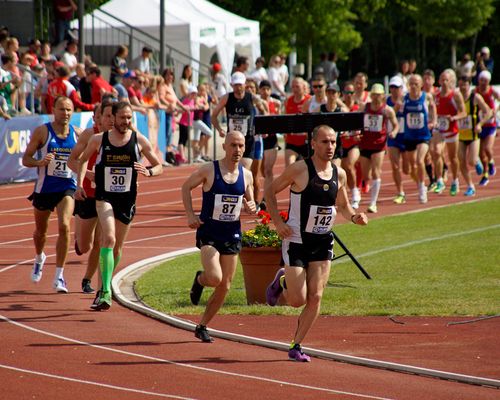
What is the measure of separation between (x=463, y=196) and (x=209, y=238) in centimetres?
1358

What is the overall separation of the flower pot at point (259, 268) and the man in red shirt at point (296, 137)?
738 cm

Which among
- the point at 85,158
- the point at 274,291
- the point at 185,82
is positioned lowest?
the point at 274,291

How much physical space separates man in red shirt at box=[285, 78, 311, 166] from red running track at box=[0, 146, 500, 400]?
22.9 feet

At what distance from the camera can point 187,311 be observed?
12422 mm

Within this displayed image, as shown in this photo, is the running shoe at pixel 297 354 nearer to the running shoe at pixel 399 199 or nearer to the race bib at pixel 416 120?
the race bib at pixel 416 120

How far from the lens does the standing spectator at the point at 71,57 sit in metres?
28.6

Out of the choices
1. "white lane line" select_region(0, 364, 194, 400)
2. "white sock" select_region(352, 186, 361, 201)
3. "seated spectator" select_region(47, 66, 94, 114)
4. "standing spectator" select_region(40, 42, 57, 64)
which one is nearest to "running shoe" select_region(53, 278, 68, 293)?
"white lane line" select_region(0, 364, 194, 400)

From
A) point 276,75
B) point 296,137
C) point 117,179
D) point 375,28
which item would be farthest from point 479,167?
point 375,28

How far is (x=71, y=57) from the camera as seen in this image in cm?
2944

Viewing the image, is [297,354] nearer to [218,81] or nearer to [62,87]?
[62,87]

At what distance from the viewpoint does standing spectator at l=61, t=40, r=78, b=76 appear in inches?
1128

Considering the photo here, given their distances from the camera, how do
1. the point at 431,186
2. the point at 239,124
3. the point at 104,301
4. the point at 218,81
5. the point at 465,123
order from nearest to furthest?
the point at 104,301
the point at 239,124
the point at 465,123
the point at 431,186
the point at 218,81

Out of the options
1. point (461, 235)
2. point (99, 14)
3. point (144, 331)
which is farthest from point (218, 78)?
point (144, 331)

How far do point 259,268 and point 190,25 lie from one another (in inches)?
996
